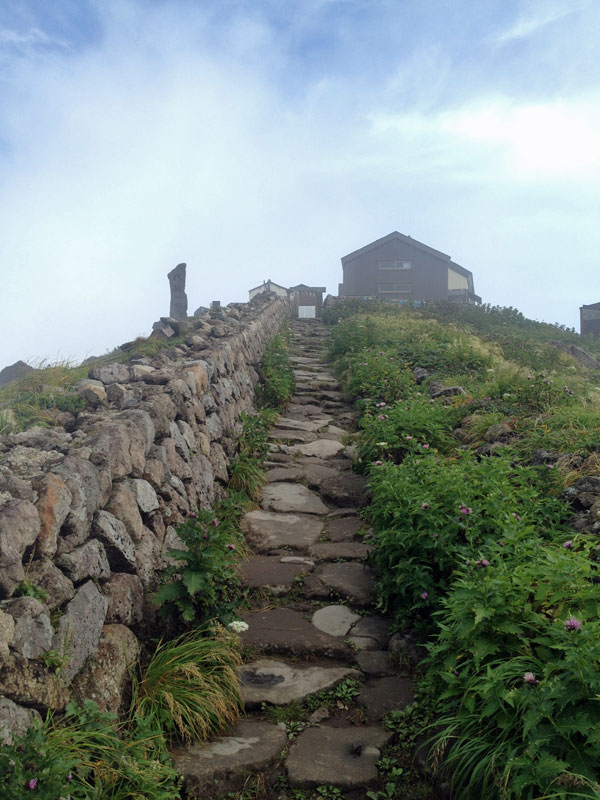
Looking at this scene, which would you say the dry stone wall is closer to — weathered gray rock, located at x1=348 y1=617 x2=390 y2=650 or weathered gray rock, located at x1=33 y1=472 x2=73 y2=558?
weathered gray rock, located at x1=33 y1=472 x2=73 y2=558

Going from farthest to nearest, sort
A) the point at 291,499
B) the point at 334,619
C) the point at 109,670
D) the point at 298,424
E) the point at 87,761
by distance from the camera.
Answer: the point at 298,424 < the point at 291,499 < the point at 334,619 < the point at 109,670 < the point at 87,761

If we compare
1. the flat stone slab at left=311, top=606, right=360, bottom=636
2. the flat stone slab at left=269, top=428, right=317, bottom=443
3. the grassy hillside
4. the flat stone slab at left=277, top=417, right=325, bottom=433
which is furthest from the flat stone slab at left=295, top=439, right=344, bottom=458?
the flat stone slab at left=311, top=606, right=360, bottom=636

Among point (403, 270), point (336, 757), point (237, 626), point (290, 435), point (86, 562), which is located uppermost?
point (403, 270)

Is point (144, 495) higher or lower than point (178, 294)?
lower

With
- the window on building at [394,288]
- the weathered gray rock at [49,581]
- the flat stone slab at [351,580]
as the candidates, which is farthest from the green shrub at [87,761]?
the window on building at [394,288]

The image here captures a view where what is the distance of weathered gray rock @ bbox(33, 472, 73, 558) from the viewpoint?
2.83 meters

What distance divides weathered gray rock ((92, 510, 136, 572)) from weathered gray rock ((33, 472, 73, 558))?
348 millimetres

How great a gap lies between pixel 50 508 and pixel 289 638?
198cm

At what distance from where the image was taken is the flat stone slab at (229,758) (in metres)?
2.94

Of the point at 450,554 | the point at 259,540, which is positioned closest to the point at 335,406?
the point at 259,540

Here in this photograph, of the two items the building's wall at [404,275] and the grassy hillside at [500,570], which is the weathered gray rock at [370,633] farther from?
the building's wall at [404,275]

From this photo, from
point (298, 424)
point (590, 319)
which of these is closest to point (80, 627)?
point (298, 424)

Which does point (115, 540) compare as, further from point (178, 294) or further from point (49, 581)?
point (178, 294)

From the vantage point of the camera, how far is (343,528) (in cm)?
590
